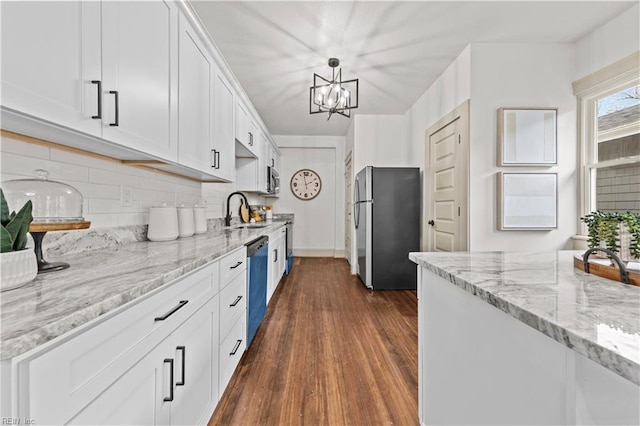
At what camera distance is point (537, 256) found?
1.18 metres

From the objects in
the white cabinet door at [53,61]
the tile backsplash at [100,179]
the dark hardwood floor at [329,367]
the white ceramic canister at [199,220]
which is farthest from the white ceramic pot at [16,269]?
the white ceramic canister at [199,220]

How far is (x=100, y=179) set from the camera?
1438mm

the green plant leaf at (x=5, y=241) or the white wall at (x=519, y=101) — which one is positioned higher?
the white wall at (x=519, y=101)

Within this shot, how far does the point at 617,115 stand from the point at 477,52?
1.29m

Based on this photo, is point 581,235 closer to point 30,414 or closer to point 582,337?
point 582,337

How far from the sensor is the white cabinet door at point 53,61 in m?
0.74

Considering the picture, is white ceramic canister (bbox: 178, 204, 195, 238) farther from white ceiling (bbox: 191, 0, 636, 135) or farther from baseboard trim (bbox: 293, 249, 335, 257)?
baseboard trim (bbox: 293, 249, 335, 257)

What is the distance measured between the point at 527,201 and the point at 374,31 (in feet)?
6.84

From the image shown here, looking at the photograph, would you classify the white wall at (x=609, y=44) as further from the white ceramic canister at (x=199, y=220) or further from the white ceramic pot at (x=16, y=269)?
the white ceramic pot at (x=16, y=269)

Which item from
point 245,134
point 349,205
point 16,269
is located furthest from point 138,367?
point 349,205

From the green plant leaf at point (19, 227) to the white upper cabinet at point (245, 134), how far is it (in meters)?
→ 2.22

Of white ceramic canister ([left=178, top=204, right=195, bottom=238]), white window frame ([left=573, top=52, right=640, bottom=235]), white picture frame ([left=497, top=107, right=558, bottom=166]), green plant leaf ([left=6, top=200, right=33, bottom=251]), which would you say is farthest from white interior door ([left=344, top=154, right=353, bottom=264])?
green plant leaf ([left=6, top=200, right=33, bottom=251])

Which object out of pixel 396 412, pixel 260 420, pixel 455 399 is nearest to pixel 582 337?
pixel 455 399

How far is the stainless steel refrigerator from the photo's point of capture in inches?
143
